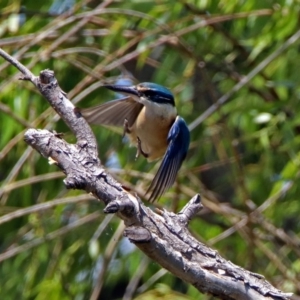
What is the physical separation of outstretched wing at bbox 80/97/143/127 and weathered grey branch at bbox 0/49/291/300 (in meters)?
1.15

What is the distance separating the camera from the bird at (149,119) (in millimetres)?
3105

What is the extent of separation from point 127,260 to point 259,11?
1294mm

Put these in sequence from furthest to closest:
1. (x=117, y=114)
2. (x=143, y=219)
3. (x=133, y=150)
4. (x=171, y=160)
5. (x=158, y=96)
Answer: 1. (x=133, y=150)
2. (x=117, y=114)
3. (x=158, y=96)
4. (x=171, y=160)
5. (x=143, y=219)

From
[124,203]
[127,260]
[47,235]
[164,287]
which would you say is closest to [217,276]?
[124,203]

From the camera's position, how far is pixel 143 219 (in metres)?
1.98

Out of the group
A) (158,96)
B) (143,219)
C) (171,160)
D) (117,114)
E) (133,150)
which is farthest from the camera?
(133,150)

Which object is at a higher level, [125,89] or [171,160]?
[125,89]

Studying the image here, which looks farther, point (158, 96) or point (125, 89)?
point (158, 96)

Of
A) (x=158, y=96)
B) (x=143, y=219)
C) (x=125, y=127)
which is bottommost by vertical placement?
(x=143, y=219)

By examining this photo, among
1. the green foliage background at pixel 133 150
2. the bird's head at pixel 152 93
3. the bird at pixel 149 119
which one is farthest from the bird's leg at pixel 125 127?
the green foliage background at pixel 133 150

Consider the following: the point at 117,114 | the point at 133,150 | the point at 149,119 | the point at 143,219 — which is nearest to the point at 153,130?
the point at 149,119

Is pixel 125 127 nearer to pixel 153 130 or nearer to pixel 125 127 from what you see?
pixel 125 127

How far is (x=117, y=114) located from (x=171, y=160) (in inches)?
17.2

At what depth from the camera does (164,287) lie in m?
3.53
